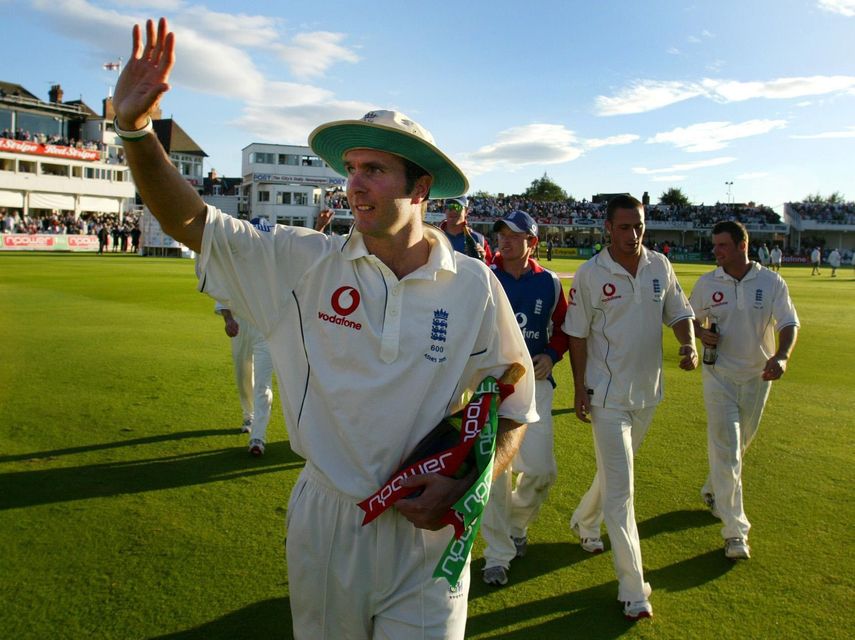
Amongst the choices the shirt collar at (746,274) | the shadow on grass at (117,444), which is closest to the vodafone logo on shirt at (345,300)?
the shirt collar at (746,274)

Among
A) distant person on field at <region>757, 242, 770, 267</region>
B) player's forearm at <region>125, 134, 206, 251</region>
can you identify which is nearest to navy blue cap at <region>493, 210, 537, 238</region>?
player's forearm at <region>125, 134, 206, 251</region>

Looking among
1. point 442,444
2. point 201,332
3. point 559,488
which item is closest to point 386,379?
point 442,444

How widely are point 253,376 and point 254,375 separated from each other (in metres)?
0.24

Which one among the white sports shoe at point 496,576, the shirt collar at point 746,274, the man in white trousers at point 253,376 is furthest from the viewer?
the man in white trousers at point 253,376

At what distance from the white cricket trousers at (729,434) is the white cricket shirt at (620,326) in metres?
0.99

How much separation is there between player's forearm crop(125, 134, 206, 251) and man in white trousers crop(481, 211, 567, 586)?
9.20 feet

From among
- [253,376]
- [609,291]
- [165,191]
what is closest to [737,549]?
[609,291]

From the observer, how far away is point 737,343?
18.9 ft

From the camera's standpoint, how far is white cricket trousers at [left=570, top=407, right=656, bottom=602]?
13.9 feet

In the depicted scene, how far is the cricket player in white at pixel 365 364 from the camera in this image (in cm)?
240

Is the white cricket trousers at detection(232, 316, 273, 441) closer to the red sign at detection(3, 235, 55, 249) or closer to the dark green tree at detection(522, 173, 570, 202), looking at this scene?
the red sign at detection(3, 235, 55, 249)

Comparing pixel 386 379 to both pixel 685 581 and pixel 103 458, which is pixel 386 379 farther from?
pixel 103 458

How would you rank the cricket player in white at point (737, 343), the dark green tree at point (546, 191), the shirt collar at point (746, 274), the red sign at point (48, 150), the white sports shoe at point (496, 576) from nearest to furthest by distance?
1. the white sports shoe at point (496, 576)
2. the cricket player in white at point (737, 343)
3. the shirt collar at point (746, 274)
4. the red sign at point (48, 150)
5. the dark green tree at point (546, 191)

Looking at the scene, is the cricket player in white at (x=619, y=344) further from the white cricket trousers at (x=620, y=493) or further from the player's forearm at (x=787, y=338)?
the player's forearm at (x=787, y=338)
